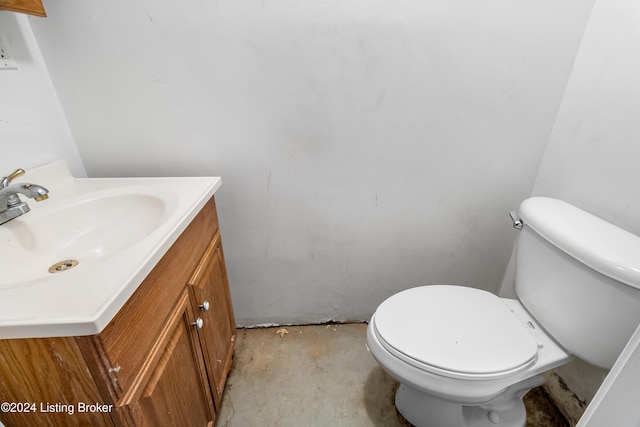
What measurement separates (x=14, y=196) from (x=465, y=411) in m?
1.47

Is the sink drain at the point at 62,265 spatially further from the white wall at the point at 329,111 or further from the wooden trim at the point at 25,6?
the wooden trim at the point at 25,6

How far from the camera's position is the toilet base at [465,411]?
100cm

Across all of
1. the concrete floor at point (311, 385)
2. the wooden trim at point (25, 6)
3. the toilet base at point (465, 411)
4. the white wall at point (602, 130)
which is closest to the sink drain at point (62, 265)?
the wooden trim at point (25, 6)

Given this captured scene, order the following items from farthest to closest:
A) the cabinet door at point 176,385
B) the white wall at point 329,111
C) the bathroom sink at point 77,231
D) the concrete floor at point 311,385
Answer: the concrete floor at point 311,385 < the white wall at point 329,111 < the bathroom sink at point 77,231 < the cabinet door at point 176,385

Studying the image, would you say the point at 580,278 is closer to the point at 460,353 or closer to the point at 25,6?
the point at 460,353

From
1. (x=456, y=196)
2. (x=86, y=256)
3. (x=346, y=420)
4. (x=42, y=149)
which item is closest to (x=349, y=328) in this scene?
(x=346, y=420)

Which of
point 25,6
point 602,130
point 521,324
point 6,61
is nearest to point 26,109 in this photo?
point 6,61

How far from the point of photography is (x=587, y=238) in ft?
2.72

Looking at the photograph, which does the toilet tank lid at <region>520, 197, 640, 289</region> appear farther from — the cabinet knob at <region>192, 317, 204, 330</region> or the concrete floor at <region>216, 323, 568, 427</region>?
the cabinet knob at <region>192, 317, 204, 330</region>

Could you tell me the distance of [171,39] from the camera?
3.20ft

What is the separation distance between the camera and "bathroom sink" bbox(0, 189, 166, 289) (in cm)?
71

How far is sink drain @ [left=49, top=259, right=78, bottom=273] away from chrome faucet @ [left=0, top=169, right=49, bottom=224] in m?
0.15

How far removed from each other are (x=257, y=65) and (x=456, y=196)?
36.0 inches

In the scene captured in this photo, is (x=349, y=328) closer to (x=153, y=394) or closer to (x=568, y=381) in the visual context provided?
(x=568, y=381)
